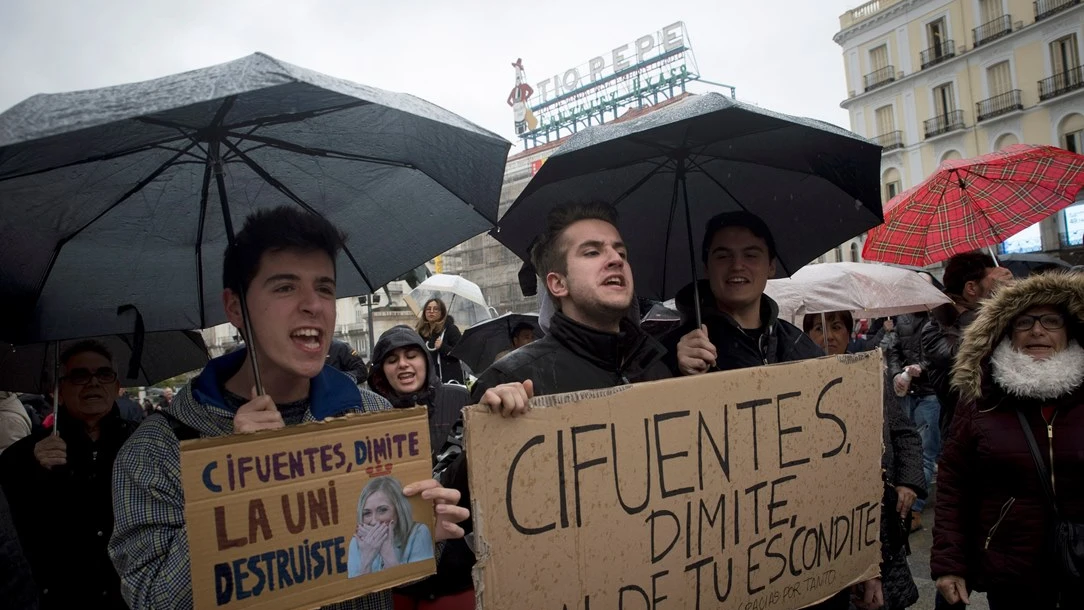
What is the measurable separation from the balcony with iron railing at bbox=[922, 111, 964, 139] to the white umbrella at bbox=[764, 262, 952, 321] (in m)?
32.9

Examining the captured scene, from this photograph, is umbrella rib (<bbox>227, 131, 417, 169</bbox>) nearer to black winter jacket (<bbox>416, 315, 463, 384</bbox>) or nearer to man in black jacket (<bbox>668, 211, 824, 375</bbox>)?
man in black jacket (<bbox>668, 211, 824, 375</bbox>)

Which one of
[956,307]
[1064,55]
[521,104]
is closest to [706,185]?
[956,307]

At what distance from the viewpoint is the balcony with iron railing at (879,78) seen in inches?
1446

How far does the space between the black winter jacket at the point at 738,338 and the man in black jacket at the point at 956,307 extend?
2.44 meters

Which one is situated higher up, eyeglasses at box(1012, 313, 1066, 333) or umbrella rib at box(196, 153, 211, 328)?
umbrella rib at box(196, 153, 211, 328)

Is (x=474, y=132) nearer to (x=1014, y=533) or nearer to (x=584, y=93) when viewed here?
(x=1014, y=533)

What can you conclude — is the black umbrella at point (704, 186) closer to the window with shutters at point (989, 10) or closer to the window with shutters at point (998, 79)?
the window with shutters at point (998, 79)

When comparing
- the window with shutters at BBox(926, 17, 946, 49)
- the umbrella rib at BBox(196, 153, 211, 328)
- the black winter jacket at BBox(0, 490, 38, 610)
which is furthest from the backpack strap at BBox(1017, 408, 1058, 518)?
the window with shutters at BBox(926, 17, 946, 49)

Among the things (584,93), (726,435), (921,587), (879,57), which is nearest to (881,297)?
(921,587)

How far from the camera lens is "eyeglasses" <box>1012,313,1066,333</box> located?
10.3 ft

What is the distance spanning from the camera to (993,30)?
107ft

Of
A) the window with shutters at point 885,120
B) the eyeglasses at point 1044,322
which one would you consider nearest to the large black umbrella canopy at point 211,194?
the eyeglasses at point 1044,322

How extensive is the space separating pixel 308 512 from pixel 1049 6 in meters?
37.8

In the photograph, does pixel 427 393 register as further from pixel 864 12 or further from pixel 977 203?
pixel 864 12
